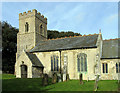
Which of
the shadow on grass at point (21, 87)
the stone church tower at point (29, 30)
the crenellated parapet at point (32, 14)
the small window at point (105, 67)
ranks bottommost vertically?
the shadow on grass at point (21, 87)

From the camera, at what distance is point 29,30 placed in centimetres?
A: 3250

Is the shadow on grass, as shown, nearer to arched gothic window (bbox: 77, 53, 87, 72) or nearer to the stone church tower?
arched gothic window (bbox: 77, 53, 87, 72)

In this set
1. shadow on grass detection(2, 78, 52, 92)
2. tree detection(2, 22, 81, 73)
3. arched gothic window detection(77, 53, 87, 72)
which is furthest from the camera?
tree detection(2, 22, 81, 73)

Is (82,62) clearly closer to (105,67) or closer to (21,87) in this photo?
(105,67)

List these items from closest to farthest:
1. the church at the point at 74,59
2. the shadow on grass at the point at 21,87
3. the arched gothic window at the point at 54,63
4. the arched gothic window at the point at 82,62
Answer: the shadow on grass at the point at 21,87 → the church at the point at 74,59 → the arched gothic window at the point at 82,62 → the arched gothic window at the point at 54,63

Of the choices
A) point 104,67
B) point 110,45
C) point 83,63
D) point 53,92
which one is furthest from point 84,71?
point 53,92

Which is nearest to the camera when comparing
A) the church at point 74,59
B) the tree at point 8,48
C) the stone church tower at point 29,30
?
the church at point 74,59

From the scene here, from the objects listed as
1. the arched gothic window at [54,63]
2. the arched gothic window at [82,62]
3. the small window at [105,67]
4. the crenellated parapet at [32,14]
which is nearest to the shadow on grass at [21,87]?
the arched gothic window at [54,63]

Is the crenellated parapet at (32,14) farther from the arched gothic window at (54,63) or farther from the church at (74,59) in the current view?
the arched gothic window at (54,63)

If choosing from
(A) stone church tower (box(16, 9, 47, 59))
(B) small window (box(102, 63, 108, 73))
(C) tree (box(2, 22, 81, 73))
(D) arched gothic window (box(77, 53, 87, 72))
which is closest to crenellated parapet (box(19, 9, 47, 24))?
(A) stone church tower (box(16, 9, 47, 59))

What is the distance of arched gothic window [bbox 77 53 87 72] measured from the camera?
2394cm

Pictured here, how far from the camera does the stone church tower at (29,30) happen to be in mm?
31750

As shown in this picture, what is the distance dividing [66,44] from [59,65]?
4.12m

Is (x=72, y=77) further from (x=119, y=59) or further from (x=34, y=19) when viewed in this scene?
(x=34, y=19)
